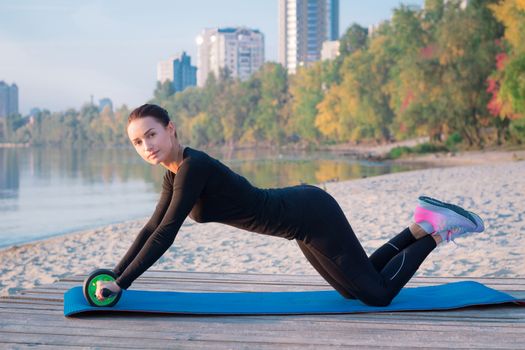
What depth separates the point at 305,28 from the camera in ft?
550

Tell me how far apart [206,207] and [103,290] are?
2.11 feet

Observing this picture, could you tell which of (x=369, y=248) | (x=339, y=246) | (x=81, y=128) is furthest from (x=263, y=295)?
(x=81, y=128)

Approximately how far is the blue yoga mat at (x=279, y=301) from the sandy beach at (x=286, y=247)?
757mm

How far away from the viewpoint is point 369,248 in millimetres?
7988

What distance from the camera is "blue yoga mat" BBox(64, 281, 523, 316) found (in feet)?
11.2

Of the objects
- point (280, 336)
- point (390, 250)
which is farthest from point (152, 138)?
point (390, 250)

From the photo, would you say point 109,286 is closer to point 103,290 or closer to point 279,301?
point 103,290

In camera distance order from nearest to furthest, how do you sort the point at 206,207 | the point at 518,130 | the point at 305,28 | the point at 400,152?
the point at 206,207
the point at 518,130
the point at 400,152
the point at 305,28

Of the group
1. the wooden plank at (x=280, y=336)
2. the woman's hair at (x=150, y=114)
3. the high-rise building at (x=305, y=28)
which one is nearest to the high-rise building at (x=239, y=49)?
the high-rise building at (x=305, y=28)

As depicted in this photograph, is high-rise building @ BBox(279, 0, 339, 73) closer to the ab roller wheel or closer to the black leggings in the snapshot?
the black leggings

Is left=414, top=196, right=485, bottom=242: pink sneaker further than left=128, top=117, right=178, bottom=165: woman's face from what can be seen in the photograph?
Yes

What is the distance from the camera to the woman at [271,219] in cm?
320

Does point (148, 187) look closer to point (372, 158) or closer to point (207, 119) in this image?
point (372, 158)

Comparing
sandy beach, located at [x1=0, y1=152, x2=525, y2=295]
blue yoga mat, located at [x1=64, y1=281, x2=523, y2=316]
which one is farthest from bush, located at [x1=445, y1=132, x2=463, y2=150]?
blue yoga mat, located at [x1=64, y1=281, x2=523, y2=316]
